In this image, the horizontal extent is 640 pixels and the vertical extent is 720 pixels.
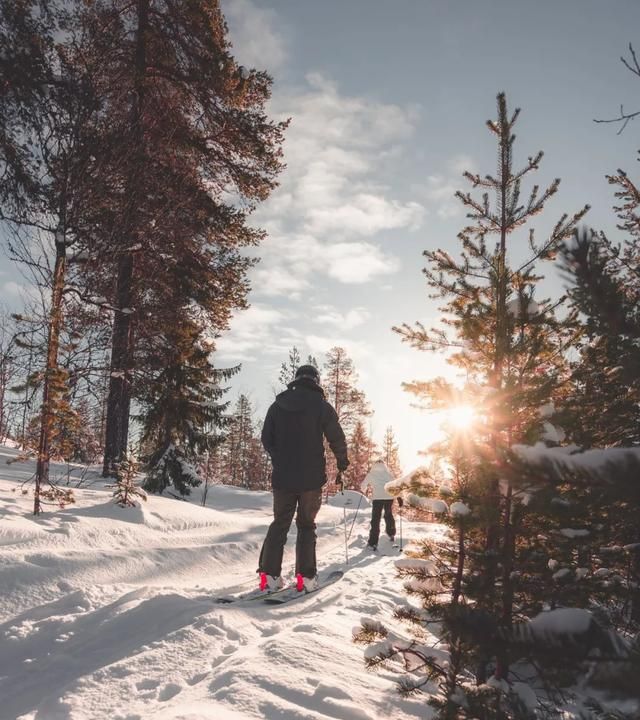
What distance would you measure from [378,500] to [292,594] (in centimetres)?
432

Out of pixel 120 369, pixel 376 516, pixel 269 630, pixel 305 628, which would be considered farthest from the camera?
pixel 120 369

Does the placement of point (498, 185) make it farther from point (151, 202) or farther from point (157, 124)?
point (157, 124)

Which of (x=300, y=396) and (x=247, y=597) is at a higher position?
(x=300, y=396)

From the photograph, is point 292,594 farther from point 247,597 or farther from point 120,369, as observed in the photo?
point 120,369

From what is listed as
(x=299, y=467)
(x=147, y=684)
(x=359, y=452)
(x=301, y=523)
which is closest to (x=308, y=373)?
(x=299, y=467)

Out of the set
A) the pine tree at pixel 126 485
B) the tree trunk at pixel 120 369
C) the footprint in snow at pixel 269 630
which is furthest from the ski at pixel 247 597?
the tree trunk at pixel 120 369

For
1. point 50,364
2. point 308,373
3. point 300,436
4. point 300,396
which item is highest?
point 50,364

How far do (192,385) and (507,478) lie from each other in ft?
46.7

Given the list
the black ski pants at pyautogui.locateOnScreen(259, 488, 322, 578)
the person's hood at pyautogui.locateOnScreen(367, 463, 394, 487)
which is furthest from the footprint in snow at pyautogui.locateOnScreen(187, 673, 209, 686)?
the person's hood at pyautogui.locateOnScreen(367, 463, 394, 487)

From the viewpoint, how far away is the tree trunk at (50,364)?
612 centimetres

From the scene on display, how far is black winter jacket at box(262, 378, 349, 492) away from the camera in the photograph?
488 cm

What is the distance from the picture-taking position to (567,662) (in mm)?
912

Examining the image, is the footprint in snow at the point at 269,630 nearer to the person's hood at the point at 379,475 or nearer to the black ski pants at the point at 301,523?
the black ski pants at the point at 301,523

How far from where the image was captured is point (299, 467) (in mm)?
4871
